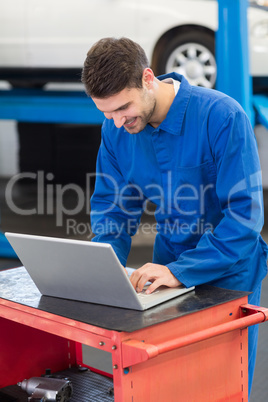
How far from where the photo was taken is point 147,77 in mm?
1631

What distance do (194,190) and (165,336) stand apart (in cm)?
50

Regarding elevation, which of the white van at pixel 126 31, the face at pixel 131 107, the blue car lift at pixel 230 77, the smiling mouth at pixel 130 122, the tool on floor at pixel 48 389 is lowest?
the tool on floor at pixel 48 389

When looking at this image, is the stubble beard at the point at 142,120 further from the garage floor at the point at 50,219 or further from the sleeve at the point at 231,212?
the garage floor at the point at 50,219

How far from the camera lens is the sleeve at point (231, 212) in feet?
5.34

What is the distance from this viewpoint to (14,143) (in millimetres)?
8930

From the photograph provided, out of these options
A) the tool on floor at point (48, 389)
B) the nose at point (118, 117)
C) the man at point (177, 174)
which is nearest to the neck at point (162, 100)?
the man at point (177, 174)

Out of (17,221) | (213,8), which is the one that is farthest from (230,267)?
(17,221)

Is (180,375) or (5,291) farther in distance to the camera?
(5,291)

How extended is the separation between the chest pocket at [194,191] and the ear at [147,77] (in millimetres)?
263

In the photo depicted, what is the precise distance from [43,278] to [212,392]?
0.52 m

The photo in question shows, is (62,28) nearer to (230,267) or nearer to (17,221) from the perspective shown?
(17,221)

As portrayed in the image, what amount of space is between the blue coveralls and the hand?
0.07ft

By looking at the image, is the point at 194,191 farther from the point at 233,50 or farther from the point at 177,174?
the point at 233,50

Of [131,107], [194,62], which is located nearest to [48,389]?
[131,107]
